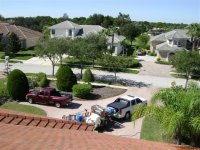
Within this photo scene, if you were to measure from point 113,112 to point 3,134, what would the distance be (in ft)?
58.9

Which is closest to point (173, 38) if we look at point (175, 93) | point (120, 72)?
point (120, 72)

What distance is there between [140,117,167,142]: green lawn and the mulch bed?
7315 millimetres

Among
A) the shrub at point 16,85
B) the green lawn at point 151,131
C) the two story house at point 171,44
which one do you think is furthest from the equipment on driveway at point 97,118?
the two story house at point 171,44

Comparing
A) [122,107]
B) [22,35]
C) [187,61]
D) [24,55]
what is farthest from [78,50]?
[22,35]

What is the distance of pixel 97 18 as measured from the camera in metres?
110

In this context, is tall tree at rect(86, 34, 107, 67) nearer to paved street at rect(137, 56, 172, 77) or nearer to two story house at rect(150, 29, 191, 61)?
paved street at rect(137, 56, 172, 77)

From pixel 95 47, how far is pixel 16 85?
1334cm

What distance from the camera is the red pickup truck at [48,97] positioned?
26.4 metres

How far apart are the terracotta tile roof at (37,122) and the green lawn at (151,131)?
34.7 feet

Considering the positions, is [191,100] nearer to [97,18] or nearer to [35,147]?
[35,147]

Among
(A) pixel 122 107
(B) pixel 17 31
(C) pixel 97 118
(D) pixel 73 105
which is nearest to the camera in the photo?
(C) pixel 97 118

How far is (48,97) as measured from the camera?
1049 inches

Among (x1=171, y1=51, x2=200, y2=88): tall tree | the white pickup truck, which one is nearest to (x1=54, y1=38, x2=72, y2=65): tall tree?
(x1=171, y1=51, x2=200, y2=88): tall tree

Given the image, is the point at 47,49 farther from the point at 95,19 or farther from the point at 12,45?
the point at 95,19
